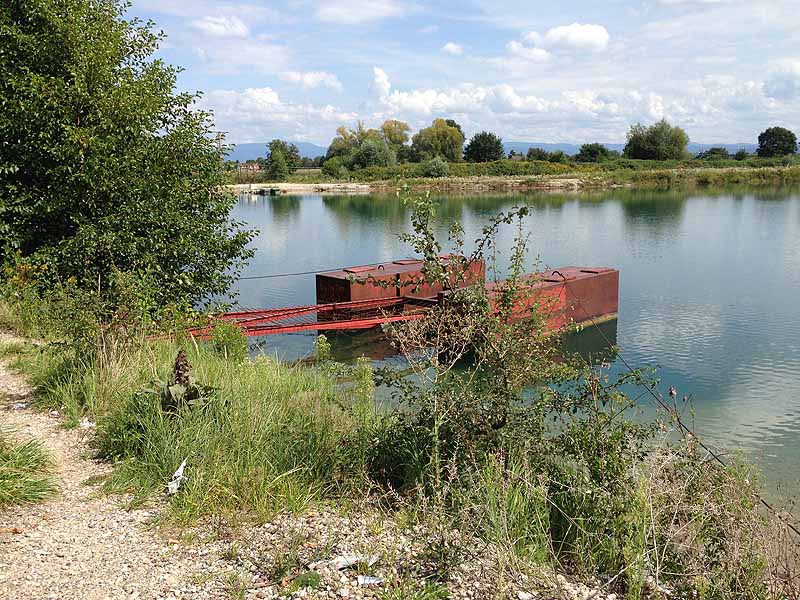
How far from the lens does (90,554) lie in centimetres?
380

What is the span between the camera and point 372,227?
1639 inches

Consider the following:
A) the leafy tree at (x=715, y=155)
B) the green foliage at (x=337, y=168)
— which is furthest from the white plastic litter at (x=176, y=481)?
the leafy tree at (x=715, y=155)

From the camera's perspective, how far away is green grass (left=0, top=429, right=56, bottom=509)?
434 centimetres

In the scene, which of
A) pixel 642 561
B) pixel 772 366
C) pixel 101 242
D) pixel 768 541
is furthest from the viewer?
pixel 772 366

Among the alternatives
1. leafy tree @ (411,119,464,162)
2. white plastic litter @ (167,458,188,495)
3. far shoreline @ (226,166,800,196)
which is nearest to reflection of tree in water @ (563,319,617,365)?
white plastic litter @ (167,458,188,495)

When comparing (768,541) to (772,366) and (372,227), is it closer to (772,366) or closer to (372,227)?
(772,366)

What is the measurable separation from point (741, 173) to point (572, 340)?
229 feet

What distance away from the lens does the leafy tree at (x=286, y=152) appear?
105287 mm

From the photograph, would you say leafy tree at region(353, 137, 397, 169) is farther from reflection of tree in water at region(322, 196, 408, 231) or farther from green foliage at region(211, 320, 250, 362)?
green foliage at region(211, 320, 250, 362)

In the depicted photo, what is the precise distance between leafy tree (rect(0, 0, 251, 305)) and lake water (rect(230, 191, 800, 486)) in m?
3.10

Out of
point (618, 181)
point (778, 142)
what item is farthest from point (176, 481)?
point (778, 142)

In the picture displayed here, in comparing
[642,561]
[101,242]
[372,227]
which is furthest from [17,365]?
[372,227]

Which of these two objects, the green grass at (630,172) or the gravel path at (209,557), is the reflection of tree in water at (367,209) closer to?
the green grass at (630,172)

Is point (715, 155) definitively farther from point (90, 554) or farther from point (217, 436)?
point (90, 554)
